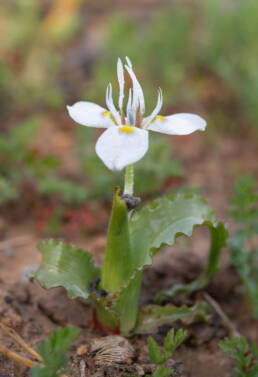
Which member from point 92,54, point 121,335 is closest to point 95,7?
point 92,54

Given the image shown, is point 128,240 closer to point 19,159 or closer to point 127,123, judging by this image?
point 127,123

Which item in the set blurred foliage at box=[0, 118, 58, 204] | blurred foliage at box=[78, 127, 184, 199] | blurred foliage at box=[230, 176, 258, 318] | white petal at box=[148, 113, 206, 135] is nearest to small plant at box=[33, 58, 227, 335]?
white petal at box=[148, 113, 206, 135]

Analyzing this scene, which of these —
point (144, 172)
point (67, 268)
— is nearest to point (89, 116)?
point (67, 268)

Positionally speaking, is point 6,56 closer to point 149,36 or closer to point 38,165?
point 149,36

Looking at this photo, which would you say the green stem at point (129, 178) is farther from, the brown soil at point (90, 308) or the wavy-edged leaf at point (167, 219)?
the brown soil at point (90, 308)

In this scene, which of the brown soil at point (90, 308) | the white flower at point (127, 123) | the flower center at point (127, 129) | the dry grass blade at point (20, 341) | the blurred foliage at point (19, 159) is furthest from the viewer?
the blurred foliage at point (19, 159)

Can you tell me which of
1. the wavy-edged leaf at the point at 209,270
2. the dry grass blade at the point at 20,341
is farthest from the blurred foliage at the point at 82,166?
the dry grass blade at the point at 20,341

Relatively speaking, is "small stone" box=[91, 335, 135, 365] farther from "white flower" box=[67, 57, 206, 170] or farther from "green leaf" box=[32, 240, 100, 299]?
"white flower" box=[67, 57, 206, 170]
